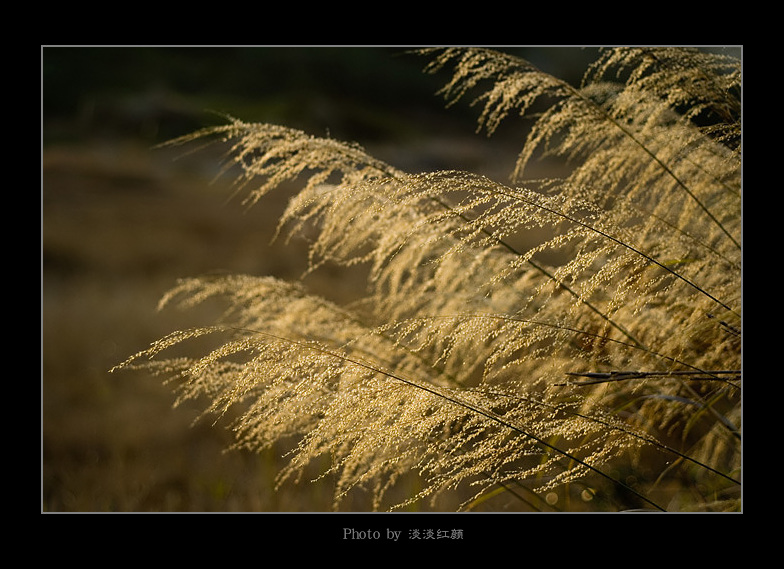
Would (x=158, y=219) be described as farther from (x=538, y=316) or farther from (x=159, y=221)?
(x=538, y=316)

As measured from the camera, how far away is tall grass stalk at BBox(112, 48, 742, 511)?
34.8 inches

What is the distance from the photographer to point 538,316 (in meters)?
1.16

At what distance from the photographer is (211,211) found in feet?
20.8

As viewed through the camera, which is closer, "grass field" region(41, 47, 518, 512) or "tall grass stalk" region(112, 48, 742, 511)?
"tall grass stalk" region(112, 48, 742, 511)

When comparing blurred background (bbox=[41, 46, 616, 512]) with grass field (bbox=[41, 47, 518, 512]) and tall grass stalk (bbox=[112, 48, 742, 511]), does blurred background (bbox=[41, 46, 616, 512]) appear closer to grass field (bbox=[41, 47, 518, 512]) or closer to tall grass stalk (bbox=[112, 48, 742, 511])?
grass field (bbox=[41, 47, 518, 512])

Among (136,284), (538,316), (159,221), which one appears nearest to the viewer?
(538,316)

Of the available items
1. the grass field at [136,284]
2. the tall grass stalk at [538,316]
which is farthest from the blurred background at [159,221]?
the tall grass stalk at [538,316]

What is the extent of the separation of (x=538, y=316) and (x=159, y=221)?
Answer: 5.31 m

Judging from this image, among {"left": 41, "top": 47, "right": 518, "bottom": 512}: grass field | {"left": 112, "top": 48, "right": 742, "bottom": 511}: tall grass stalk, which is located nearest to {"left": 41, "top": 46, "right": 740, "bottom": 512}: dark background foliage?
{"left": 41, "top": 47, "right": 518, "bottom": 512}: grass field

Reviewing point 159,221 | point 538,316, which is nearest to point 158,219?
point 159,221

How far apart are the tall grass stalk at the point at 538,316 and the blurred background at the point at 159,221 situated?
0.19 metres

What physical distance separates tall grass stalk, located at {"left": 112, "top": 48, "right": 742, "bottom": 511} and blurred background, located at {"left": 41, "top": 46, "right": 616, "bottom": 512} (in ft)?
0.63

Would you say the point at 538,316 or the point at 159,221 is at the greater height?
the point at 159,221

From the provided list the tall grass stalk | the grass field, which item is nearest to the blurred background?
the grass field
